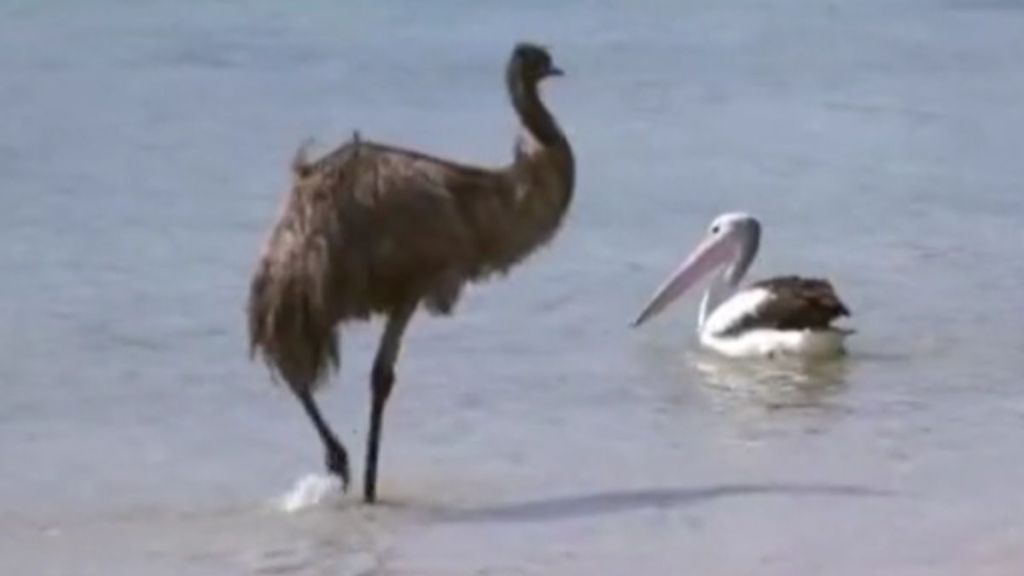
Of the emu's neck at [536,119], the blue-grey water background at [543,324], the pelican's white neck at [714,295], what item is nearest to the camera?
the blue-grey water background at [543,324]

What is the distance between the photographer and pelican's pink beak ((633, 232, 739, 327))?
12930 millimetres

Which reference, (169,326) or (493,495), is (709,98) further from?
(493,495)

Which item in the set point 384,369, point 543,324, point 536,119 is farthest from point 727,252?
point 384,369

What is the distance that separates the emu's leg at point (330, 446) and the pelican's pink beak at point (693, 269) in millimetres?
3221

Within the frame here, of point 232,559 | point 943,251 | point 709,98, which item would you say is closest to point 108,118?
point 709,98

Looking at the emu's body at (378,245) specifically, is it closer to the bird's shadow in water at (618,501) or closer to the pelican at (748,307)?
the bird's shadow in water at (618,501)

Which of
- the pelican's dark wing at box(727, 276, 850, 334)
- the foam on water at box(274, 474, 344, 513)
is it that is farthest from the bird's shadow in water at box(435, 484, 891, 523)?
the pelican's dark wing at box(727, 276, 850, 334)

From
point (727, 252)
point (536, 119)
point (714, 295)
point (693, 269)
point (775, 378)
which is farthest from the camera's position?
point (727, 252)

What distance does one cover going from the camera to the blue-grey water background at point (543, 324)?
9.06 metres

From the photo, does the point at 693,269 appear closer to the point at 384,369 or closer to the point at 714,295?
the point at 714,295

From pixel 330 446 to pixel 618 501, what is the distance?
0.91 meters

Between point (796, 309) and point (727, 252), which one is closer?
point (796, 309)

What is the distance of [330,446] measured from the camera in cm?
975

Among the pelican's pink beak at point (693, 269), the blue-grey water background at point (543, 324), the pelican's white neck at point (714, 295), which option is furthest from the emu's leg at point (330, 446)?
the pelican's white neck at point (714, 295)
